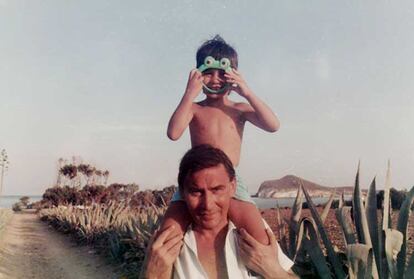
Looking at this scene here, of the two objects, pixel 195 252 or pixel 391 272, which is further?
pixel 391 272

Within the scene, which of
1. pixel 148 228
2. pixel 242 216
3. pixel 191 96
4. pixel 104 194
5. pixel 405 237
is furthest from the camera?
pixel 104 194

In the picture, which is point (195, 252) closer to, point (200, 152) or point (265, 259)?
A: point (265, 259)

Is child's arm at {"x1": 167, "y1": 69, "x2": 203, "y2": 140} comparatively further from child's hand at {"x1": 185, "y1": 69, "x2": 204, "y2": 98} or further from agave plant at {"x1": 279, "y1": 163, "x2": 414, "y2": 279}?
agave plant at {"x1": 279, "y1": 163, "x2": 414, "y2": 279}

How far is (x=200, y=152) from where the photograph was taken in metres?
2.22

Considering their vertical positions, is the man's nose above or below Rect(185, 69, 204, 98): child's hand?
below

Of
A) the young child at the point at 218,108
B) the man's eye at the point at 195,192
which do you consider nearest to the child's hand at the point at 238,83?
the young child at the point at 218,108

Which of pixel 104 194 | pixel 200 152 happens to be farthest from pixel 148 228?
pixel 104 194

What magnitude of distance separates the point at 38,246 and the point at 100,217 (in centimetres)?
248

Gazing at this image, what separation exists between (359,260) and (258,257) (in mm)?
993

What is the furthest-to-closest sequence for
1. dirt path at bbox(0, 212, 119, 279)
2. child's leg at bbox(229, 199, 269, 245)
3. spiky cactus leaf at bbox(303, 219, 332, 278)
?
dirt path at bbox(0, 212, 119, 279)
spiky cactus leaf at bbox(303, 219, 332, 278)
child's leg at bbox(229, 199, 269, 245)

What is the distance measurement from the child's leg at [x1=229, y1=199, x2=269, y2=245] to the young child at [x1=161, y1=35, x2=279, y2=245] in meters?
0.25

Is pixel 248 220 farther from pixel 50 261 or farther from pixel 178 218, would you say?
pixel 50 261

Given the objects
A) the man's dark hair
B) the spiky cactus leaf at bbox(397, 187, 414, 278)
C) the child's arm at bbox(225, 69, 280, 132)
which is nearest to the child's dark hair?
the child's arm at bbox(225, 69, 280, 132)

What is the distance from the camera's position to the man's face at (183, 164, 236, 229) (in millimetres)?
2129
